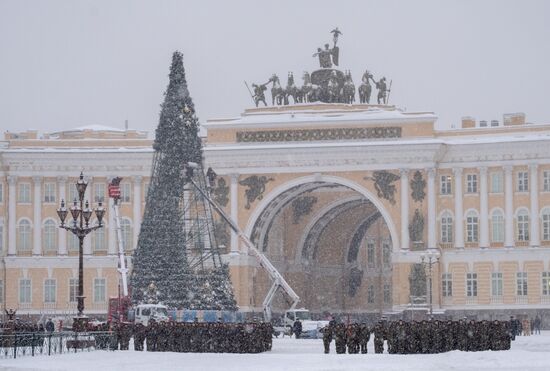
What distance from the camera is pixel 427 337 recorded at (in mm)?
47875

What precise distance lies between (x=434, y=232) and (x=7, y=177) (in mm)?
23427

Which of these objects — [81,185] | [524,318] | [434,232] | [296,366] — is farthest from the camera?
[434,232]

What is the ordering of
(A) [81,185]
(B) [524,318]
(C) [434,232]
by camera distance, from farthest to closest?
(C) [434,232], (B) [524,318], (A) [81,185]

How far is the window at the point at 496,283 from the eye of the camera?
266 ft

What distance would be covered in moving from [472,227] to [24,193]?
960 inches

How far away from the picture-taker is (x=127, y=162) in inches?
3364

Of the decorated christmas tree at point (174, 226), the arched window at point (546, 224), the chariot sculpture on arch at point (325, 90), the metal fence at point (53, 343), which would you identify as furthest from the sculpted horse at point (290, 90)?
the metal fence at point (53, 343)

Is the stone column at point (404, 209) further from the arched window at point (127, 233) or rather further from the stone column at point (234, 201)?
the arched window at point (127, 233)

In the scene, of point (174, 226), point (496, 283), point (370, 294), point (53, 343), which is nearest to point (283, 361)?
point (53, 343)

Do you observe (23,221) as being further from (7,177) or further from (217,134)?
(217,134)

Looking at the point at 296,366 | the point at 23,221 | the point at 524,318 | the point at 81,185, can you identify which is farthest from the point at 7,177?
the point at 296,366

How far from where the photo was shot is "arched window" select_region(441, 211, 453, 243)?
82.2m

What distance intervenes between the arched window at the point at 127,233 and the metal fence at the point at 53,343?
1253 inches

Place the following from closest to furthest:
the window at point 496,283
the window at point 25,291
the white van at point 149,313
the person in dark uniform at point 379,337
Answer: the person in dark uniform at point 379,337, the white van at point 149,313, the window at point 496,283, the window at point 25,291
